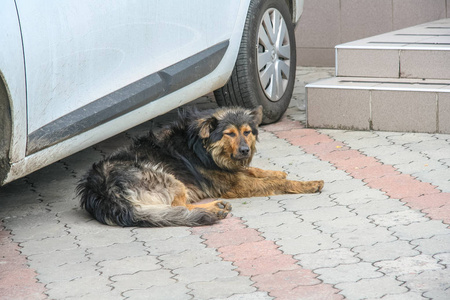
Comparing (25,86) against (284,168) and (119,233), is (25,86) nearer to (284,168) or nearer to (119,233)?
(119,233)

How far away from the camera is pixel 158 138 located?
556 cm

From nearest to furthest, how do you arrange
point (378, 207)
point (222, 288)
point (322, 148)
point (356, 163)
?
1. point (222, 288)
2. point (378, 207)
3. point (356, 163)
4. point (322, 148)

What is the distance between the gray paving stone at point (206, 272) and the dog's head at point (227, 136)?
1.32m

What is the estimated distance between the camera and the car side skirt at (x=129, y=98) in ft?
15.5

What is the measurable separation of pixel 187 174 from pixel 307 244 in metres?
1.29

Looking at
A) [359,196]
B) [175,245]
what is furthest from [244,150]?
[175,245]

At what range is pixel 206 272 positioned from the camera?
4.10 m

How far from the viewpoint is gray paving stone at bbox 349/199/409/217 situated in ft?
16.2

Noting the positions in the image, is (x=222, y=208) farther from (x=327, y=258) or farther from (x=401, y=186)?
(x=401, y=186)

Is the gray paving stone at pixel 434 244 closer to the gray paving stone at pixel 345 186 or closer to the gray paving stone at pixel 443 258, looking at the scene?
the gray paving stone at pixel 443 258

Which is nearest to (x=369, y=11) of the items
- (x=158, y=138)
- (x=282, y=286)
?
(x=158, y=138)

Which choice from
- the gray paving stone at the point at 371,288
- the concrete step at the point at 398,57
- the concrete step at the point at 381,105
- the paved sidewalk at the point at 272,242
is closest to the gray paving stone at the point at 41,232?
the paved sidewalk at the point at 272,242

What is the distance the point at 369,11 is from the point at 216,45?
392 centimetres

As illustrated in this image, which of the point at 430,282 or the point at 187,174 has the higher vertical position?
the point at 187,174
